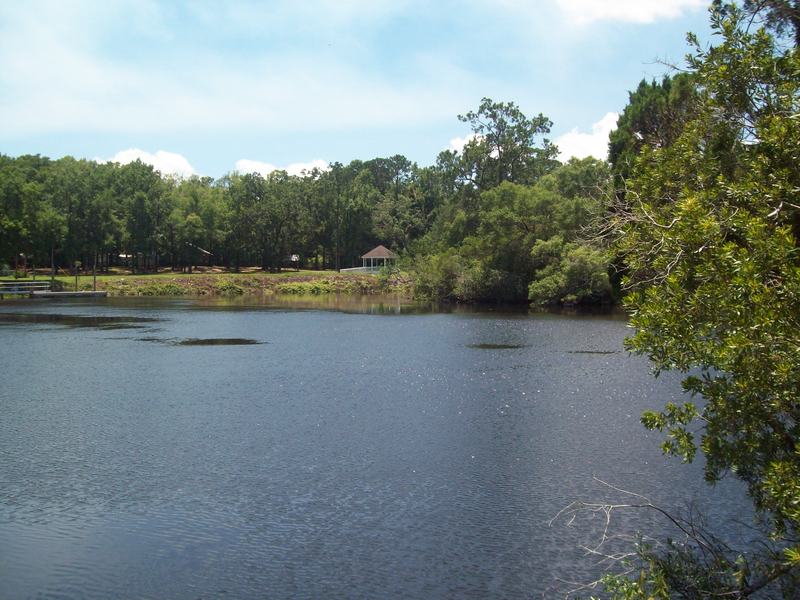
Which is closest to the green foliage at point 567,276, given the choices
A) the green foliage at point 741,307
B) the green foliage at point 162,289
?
the green foliage at point 162,289

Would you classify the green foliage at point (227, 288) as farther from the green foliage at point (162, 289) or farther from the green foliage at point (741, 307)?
the green foliage at point (741, 307)

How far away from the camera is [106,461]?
51.5 feet

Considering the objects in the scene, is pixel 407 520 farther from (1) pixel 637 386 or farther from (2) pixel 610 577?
(1) pixel 637 386

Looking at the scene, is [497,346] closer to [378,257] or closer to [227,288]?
[227,288]

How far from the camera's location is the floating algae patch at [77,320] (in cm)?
4600

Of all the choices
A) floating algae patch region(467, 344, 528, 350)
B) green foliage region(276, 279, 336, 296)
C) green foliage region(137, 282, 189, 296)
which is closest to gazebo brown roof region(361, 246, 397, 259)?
green foliage region(276, 279, 336, 296)

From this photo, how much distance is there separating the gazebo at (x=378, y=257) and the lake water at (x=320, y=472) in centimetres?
6834

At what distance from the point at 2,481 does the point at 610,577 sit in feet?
40.2

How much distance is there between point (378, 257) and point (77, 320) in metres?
54.6

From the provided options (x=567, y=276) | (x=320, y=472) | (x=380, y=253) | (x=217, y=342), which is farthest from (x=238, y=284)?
(x=320, y=472)

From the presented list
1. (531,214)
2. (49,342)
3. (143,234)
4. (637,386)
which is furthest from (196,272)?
(637,386)

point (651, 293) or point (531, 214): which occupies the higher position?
point (531, 214)

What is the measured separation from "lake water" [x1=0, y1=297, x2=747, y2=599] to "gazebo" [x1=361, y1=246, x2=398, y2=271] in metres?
68.3

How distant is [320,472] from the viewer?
589 inches
